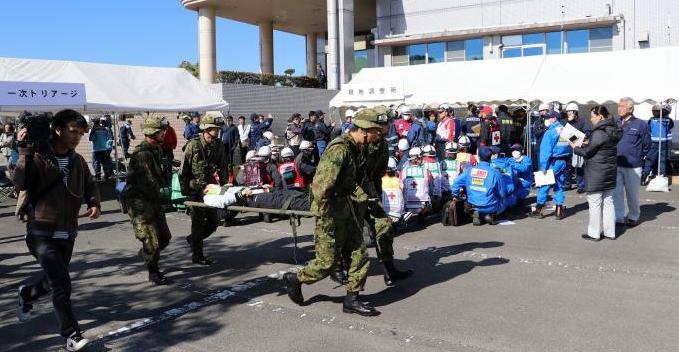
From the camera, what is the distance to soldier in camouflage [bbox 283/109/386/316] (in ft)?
15.6

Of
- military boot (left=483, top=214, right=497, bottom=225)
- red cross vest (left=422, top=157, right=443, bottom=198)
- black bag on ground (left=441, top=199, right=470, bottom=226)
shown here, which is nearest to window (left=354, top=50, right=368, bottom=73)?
red cross vest (left=422, top=157, right=443, bottom=198)

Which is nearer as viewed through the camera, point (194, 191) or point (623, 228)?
point (194, 191)

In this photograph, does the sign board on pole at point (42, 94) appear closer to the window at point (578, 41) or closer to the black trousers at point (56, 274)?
the black trousers at point (56, 274)

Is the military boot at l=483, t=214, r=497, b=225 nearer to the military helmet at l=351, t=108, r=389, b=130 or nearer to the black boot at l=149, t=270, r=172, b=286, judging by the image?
the military helmet at l=351, t=108, r=389, b=130

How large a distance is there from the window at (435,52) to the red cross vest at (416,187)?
18.7m

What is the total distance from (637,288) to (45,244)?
5.44 meters

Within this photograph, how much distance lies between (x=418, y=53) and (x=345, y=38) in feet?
Result: 12.8

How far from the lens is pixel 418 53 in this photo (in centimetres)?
2709

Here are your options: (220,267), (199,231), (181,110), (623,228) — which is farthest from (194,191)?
(181,110)

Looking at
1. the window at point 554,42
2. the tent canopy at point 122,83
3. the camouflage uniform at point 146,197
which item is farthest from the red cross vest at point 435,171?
the window at point 554,42

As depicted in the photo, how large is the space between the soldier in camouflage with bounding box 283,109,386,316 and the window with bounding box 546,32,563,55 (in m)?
21.2

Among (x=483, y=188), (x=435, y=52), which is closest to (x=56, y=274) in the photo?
(x=483, y=188)

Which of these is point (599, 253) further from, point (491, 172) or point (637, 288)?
point (491, 172)

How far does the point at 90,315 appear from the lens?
5152mm
